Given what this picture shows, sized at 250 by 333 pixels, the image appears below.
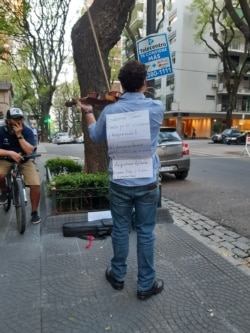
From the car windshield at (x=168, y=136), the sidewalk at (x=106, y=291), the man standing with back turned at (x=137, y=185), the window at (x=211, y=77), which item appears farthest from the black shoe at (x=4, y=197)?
the window at (x=211, y=77)

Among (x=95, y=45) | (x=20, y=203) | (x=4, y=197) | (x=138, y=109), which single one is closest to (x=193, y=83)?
(x=95, y=45)

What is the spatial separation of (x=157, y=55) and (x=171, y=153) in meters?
4.06

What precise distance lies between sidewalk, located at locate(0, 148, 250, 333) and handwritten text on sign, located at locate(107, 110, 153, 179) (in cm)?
110

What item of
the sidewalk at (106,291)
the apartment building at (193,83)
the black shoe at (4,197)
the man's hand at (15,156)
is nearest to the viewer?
the sidewalk at (106,291)

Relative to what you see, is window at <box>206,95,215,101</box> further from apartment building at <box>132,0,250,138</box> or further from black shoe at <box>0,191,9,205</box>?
black shoe at <box>0,191,9,205</box>

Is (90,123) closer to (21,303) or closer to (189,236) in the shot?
(21,303)

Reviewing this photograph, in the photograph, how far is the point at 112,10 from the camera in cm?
583

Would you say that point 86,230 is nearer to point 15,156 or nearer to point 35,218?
point 35,218

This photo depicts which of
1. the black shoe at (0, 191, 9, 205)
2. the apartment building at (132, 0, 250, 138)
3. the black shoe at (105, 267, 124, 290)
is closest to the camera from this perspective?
the black shoe at (105, 267, 124, 290)

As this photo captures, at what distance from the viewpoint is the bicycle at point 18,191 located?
465 centimetres

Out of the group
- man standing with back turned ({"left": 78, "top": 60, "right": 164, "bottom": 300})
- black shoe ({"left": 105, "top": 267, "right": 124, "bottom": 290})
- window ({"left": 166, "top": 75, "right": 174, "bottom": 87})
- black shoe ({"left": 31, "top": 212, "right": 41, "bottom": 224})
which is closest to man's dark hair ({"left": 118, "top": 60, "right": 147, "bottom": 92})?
man standing with back turned ({"left": 78, "top": 60, "right": 164, "bottom": 300})

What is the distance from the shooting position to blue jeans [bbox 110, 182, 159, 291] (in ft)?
9.59

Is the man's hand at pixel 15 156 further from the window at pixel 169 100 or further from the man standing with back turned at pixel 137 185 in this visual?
the window at pixel 169 100

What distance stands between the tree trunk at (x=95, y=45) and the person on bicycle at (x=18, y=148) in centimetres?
130
